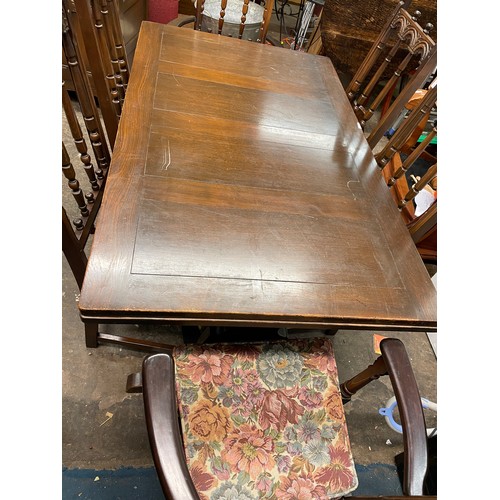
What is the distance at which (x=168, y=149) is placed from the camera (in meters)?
0.92

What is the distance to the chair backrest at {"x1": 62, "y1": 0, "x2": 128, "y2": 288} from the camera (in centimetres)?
85

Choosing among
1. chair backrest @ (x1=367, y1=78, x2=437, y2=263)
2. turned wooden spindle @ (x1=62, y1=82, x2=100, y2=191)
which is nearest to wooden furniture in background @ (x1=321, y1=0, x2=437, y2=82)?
chair backrest @ (x1=367, y1=78, x2=437, y2=263)

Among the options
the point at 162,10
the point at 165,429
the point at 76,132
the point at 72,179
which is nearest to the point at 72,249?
the point at 72,179

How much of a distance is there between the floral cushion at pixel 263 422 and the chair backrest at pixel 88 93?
0.42 m

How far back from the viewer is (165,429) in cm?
61

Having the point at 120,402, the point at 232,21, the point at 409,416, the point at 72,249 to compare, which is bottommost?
the point at 120,402

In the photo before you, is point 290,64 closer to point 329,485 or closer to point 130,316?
point 130,316

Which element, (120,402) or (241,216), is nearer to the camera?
(241,216)

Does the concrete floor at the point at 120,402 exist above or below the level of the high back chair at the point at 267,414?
below

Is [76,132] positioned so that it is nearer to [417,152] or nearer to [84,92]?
[84,92]

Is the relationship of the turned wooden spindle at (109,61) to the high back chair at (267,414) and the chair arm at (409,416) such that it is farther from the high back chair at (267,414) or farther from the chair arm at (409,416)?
the chair arm at (409,416)

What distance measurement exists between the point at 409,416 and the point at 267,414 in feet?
1.05

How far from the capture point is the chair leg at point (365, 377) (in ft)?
2.81

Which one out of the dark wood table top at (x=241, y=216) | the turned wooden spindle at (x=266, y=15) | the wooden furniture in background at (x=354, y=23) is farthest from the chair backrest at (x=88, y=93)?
the wooden furniture in background at (x=354, y=23)
